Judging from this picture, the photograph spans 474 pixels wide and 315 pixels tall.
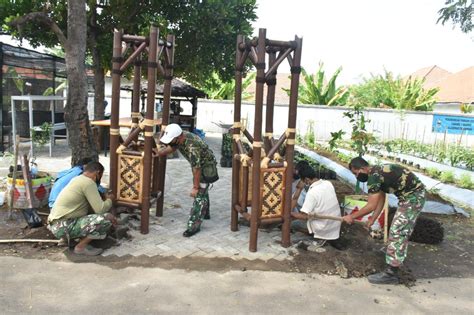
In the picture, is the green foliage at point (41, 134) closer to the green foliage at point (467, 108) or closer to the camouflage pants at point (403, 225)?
the camouflage pants at point (403, 225)

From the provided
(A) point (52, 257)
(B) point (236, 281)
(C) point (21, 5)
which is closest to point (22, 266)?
(A) point (52, 257)

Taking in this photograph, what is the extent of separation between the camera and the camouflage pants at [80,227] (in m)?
4.51

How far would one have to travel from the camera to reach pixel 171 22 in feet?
35.2

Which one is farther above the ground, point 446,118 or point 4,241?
point 446,118

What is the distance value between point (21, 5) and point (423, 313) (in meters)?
10.4

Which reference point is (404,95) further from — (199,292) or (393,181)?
(199,292)

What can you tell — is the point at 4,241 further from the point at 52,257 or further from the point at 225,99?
the point at 225,99

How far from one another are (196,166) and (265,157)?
0.99 meters

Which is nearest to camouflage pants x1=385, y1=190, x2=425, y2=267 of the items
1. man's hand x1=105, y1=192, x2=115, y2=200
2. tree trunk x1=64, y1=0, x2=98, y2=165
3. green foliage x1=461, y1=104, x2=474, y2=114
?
man's hand x1=105, y1=192, x2=115, y2=200

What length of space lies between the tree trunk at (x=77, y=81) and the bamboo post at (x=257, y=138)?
3129 mm

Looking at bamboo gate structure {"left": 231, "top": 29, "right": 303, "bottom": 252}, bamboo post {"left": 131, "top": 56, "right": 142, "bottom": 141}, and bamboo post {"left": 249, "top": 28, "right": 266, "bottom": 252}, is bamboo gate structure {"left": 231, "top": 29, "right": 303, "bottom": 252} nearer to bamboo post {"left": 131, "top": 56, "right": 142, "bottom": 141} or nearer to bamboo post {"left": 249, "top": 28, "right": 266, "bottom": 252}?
bamboo post {"left": 249, "top": 28, "right": 266, "bottom": 252}

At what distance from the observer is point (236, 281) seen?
13.8 ft

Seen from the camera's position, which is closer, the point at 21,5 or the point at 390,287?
the point at 390,287

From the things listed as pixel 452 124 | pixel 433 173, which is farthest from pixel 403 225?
pixel 452 124
